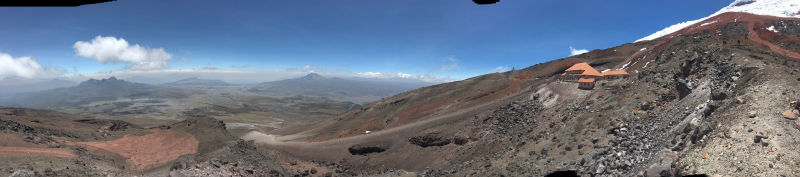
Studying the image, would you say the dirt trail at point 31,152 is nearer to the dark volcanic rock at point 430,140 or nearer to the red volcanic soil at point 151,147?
the red volcanic soil at point 151,147

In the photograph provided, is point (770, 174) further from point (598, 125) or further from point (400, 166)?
point (400, 166)

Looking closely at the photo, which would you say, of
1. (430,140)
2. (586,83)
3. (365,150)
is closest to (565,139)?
(586,83)

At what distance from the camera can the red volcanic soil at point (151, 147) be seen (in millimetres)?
31366

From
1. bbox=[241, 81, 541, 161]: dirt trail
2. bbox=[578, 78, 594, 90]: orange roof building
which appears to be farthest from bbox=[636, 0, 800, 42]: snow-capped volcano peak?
bbox=[241, 81, 541, 161]: dirt trail

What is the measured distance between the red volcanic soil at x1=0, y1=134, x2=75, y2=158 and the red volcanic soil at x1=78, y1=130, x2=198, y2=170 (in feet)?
16.1

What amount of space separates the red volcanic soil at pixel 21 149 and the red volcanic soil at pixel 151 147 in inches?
193

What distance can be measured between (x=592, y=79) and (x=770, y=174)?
90.9 ft

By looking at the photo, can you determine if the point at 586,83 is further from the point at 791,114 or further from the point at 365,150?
the point at 365,150

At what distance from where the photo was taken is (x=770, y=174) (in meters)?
11.0

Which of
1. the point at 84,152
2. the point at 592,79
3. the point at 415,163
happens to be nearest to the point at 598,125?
the point at 592,79

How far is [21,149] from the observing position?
2539 centimetres

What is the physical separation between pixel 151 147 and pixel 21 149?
1081 centimetres

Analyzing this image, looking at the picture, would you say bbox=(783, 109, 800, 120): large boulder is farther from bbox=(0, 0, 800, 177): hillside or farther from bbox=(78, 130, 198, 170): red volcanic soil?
bbox=(78, 130, 198, 170): red volcanic soil

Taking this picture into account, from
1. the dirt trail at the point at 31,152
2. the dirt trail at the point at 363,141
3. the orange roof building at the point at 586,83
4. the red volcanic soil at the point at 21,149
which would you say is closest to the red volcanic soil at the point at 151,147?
the dirt trail at the point at 31,152
